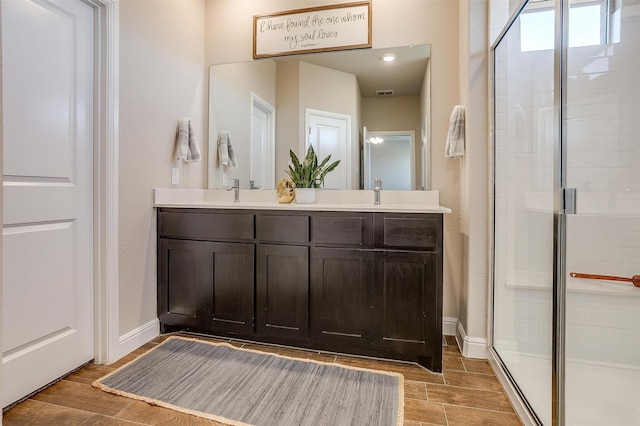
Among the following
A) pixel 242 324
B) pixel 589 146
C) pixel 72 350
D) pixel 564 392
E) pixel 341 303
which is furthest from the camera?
pixel 242 324

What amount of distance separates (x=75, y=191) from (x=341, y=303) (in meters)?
1.60

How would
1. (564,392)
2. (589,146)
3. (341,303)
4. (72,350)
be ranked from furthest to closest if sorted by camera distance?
(341,303) < (72,350) < (589,146) < (564,392)

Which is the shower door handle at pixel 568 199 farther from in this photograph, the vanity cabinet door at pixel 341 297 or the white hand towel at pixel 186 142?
the white hand towel at pixel 186 142

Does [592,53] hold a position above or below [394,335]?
above

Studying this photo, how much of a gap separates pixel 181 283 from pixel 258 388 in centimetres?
95

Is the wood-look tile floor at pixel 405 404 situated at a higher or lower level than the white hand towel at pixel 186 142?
lower

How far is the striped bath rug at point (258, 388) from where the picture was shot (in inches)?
62.4

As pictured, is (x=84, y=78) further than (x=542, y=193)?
Yes

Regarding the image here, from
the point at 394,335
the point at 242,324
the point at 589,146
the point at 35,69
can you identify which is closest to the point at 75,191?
the point at 35,69

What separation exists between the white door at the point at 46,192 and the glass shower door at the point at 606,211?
2433 millimetres

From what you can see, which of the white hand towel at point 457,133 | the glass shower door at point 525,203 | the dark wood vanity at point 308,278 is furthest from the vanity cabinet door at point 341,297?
the white hand towel at point 457,133

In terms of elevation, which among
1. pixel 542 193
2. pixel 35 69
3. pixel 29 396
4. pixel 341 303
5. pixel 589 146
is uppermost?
pixel 35 69

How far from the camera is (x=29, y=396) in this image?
5.58 feet

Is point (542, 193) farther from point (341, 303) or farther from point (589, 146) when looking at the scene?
point (341, 303)
